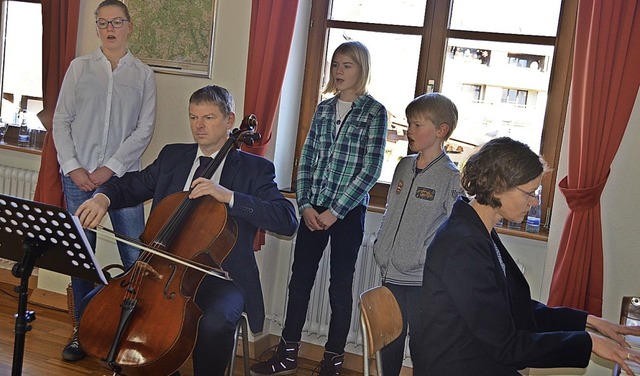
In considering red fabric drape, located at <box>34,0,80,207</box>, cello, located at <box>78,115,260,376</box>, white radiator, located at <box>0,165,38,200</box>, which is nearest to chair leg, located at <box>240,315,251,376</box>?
cello, located at <box>78,115,260,376</box>

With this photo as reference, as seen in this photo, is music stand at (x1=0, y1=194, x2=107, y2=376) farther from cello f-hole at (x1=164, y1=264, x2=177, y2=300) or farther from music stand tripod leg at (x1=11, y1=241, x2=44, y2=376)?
cello f-hole at (x1=164, y1=264, x2=177, y2=300)

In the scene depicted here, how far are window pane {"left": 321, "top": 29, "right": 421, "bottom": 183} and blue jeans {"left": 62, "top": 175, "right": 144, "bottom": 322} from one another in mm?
1255

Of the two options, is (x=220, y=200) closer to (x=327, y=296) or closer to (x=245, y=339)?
(x=245, y=339)

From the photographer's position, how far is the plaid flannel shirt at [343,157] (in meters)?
3.10

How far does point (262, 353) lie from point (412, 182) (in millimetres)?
1331

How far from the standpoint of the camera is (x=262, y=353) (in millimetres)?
3588

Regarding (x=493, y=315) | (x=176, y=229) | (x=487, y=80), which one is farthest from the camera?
(x=487, y=80)

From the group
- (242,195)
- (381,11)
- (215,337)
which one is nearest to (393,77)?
(381,11)

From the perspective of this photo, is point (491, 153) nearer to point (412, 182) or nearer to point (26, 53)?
point (412, 182)

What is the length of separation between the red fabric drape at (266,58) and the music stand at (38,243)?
4.27 feet

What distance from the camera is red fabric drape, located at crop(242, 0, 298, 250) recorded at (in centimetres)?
343

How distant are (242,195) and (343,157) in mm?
762

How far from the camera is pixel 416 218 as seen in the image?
9.00 ft

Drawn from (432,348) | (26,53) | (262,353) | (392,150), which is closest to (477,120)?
(392,150)
